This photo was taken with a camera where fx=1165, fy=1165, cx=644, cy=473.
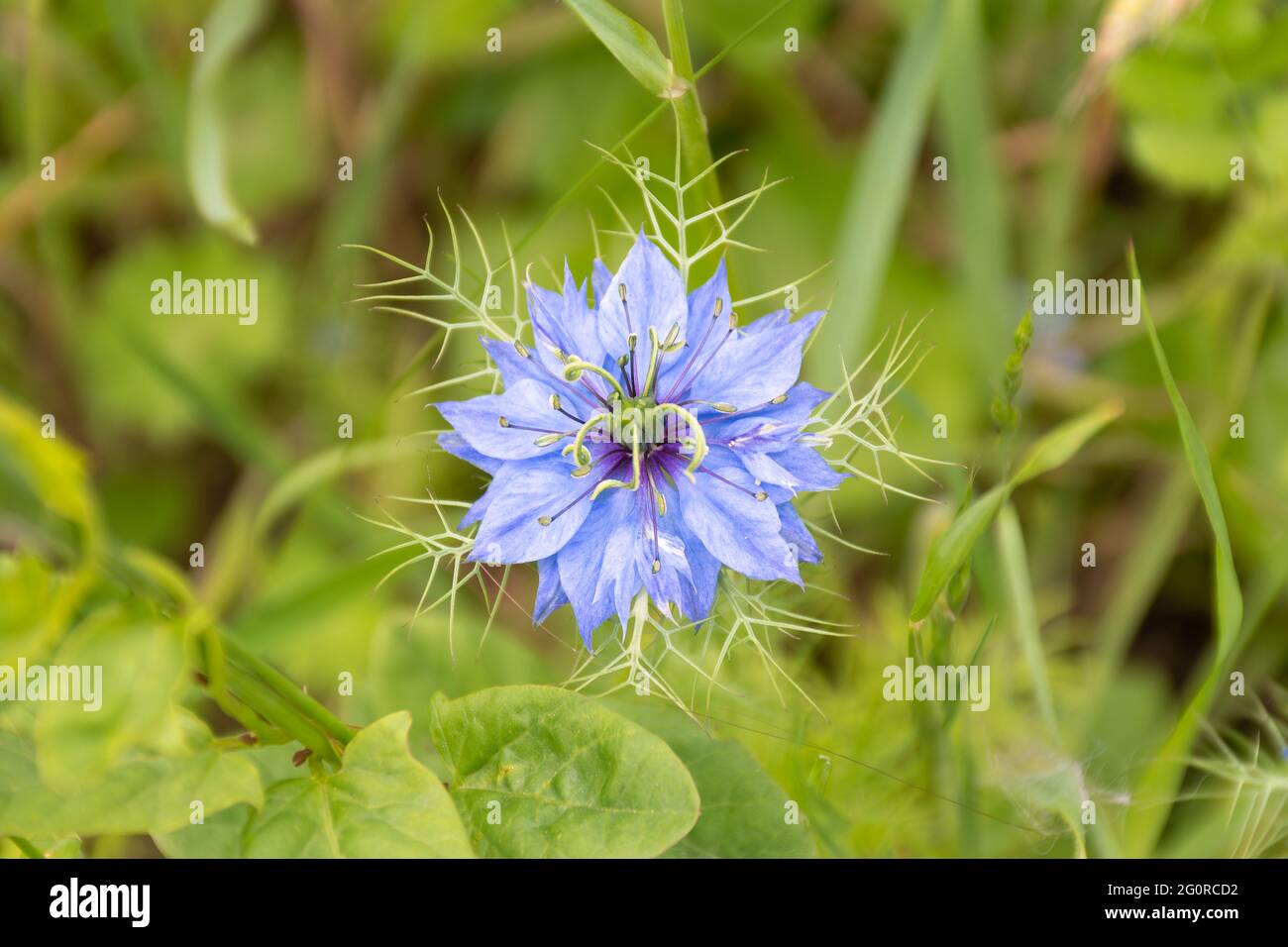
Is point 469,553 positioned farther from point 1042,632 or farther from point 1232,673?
point 1042,632

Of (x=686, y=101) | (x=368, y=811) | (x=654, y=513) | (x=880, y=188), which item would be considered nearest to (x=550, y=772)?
(x=368, y=811)

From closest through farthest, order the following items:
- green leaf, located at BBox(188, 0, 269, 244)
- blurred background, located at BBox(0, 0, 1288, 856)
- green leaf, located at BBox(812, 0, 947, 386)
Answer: green leaf, located at BBox(188, 0, 269, 244) < green leaf, located at BBox(812, 0, 947, 386) < blurred background, located at BBox(0, 0, 1288, 856)

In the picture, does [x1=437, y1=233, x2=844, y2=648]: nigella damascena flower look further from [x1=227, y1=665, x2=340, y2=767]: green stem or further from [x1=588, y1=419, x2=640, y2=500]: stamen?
[x1=227, y1=665, x2=340, y2=767]: green stem

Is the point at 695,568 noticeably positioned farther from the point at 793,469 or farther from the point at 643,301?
the point at 643,301

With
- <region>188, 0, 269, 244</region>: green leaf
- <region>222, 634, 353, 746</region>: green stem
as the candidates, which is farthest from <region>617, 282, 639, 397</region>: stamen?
<region>188, 0, 269, 244</region>: green leaf

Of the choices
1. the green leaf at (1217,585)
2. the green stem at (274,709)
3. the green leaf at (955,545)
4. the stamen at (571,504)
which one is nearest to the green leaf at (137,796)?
the green stem at (274,709)

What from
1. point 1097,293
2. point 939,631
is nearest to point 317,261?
point 1097,293
